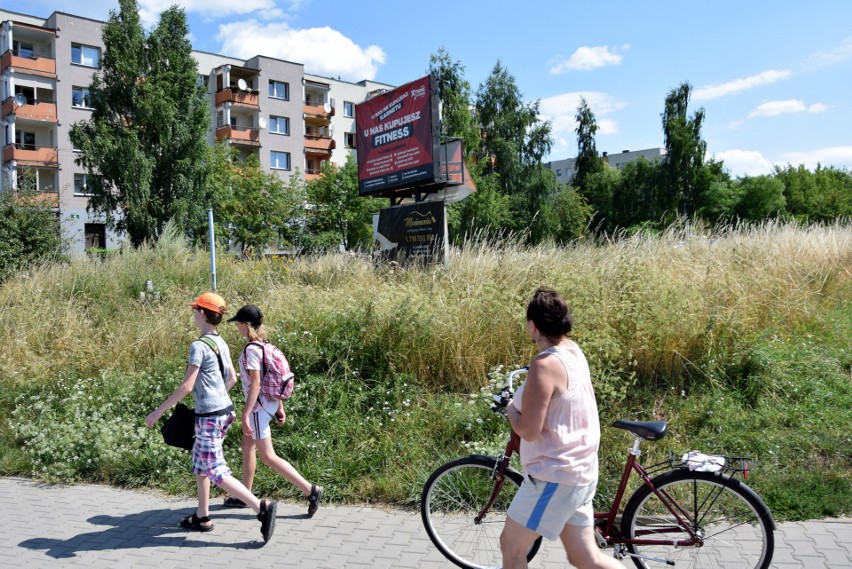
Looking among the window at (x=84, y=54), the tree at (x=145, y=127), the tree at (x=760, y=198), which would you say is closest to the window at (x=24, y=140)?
the window at (x=84, y=54)

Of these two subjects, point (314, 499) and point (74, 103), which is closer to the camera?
point (314, 499)

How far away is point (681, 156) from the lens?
49.2m

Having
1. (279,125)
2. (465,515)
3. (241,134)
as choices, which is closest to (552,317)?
(465,515)

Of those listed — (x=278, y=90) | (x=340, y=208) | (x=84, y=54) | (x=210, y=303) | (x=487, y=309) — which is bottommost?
(x=487, y=309)

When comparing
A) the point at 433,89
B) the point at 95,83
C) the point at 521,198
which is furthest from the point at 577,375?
the point at 521,198

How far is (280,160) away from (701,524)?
5769 centimetres

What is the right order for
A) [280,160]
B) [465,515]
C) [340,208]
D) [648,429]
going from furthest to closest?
1. [280,160]
2. [340,208]
3. [465,515]
4. [648,429]

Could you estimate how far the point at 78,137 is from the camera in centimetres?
2948

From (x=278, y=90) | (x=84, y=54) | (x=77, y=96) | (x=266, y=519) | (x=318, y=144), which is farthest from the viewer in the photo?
(x=318, y=144)

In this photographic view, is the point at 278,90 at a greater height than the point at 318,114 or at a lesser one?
greater

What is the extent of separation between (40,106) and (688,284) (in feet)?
158

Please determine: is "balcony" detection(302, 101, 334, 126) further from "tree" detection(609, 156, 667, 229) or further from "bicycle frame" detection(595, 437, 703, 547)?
"bicycle frame" detection(595, 437, 703, 547)

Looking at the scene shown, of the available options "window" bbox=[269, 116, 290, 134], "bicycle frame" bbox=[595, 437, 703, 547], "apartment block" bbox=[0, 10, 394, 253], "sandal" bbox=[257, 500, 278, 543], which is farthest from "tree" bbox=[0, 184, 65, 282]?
"window" bbox=[269, 116, 290, 134]

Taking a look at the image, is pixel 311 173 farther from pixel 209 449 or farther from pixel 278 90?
pixel 209 449
